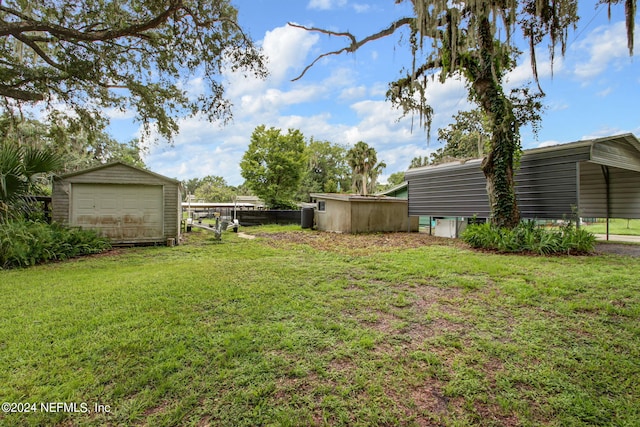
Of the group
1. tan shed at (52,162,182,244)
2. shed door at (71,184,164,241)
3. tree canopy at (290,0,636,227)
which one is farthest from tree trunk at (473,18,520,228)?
shed door at (71,184,164,241)

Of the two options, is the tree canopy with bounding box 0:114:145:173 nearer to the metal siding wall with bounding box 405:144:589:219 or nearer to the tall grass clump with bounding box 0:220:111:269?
the tall grass clump with bounding box 0:220:111:269

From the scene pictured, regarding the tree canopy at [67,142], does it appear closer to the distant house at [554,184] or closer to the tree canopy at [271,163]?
the tree canopy at [271,163]

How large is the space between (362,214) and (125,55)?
35.1 ft

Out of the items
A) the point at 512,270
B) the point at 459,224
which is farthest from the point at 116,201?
the point at 459,224

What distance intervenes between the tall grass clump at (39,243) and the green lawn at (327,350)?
169cm

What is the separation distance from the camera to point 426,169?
11.6m

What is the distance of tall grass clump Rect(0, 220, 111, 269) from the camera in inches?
230

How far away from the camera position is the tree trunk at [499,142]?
24.6 feet

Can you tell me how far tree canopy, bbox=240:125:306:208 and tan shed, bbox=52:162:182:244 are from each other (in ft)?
46.2

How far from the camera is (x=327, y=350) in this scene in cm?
248

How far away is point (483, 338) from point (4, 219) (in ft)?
31.4

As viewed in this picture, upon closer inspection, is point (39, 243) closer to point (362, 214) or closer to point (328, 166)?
point (362, 214)

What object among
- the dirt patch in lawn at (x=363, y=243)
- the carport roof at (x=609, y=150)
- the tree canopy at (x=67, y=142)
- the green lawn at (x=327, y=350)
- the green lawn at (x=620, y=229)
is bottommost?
the green lawn at (x=327, y=350)

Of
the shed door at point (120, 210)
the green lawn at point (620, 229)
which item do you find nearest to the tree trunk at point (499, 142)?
the green lawn at point (620, 229)
